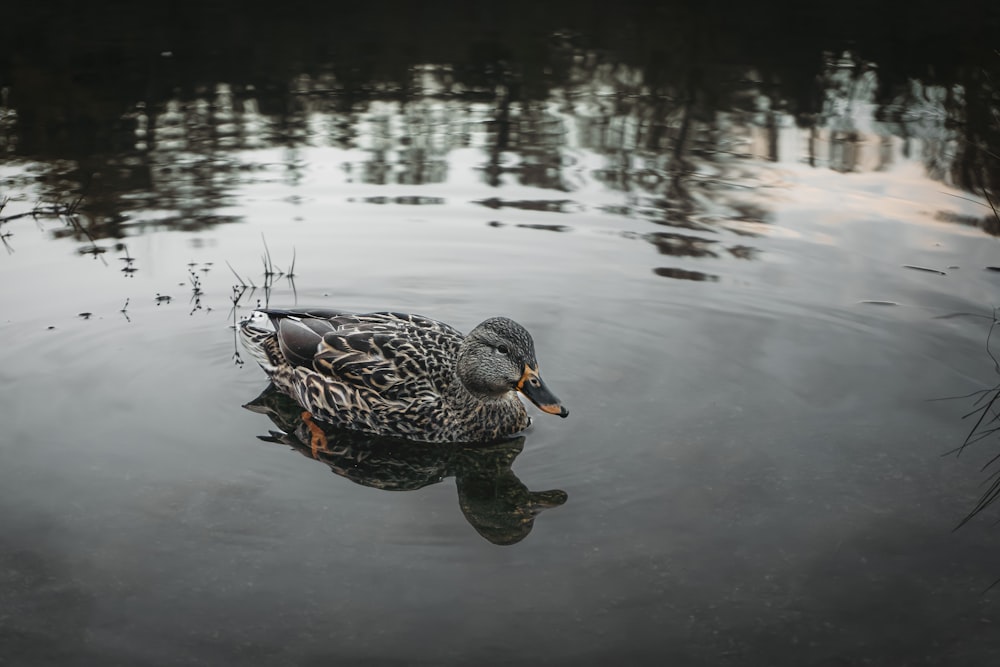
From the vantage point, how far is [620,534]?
5.41m

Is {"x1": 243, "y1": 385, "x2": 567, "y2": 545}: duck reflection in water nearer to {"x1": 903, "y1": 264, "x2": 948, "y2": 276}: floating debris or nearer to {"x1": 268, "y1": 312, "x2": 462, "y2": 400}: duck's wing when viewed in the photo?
{"x1": 268, "y1": 312, "x2": 462, "y2": 400}: duck's wing

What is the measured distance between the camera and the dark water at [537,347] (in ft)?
15.9

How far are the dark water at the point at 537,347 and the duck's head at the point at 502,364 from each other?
1.24 feet

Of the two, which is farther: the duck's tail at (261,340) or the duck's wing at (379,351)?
the duck's tail at (261,340)

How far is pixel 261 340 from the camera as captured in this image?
725 centimetres

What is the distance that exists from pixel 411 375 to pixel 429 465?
0.63 m

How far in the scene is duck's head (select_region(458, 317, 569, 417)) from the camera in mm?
6277

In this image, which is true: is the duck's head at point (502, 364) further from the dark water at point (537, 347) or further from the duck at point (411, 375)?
the dark water at point (537, 347)

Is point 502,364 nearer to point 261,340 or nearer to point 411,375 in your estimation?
point 411,375

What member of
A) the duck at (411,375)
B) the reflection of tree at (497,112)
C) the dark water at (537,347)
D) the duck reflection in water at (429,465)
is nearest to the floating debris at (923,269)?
the dark water at (537,347)

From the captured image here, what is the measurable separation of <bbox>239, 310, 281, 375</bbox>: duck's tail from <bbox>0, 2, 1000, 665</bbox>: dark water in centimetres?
23

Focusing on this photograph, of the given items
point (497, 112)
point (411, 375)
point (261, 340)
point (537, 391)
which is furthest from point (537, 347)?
point (497, 112)

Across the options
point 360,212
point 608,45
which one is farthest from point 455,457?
point 608,45

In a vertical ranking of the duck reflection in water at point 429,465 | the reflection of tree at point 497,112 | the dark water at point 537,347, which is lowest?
the duck reflection in water at point 429,465
